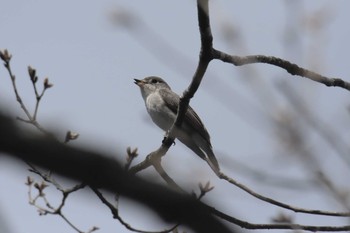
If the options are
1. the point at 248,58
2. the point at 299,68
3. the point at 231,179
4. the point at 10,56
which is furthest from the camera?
the point at 10,56

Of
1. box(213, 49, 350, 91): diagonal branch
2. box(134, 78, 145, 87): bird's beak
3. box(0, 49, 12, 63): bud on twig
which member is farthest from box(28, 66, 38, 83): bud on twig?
box(134, 78, 145, 87): bird's beak

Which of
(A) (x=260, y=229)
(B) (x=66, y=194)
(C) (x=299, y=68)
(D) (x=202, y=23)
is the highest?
(C) (x=299, y=68)

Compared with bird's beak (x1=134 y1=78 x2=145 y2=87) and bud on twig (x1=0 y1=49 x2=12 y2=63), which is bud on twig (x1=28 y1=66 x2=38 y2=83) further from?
bird's beak (x1=134 y1=78 x2=145 y2=87)

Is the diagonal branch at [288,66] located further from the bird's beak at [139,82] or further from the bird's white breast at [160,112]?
the bird's beak at [139,82]

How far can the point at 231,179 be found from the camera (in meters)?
4.97

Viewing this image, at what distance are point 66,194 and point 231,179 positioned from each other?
68.7 inches

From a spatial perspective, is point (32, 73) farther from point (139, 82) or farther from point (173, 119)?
point (139, 82)

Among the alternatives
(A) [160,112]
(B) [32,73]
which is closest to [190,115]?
(A) [160,112]

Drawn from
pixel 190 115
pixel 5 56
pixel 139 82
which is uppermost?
pixel 139 82

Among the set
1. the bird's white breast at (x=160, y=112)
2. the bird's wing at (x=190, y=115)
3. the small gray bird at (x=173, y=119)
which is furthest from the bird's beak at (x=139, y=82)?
the bird's white breast at (x=160, y=112)

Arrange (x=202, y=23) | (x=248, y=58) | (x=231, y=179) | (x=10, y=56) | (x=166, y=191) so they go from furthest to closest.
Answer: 1. (x=10, y=56)
2. (x=231, y=179)
3. (x=248, y=58)
4. (x=202, y=23)
5. (x=166, y=191)

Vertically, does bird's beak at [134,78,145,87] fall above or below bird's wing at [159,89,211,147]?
above

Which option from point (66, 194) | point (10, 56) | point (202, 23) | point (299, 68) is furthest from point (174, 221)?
point (10, 56)

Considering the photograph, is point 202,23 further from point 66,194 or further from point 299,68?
point 66,194
